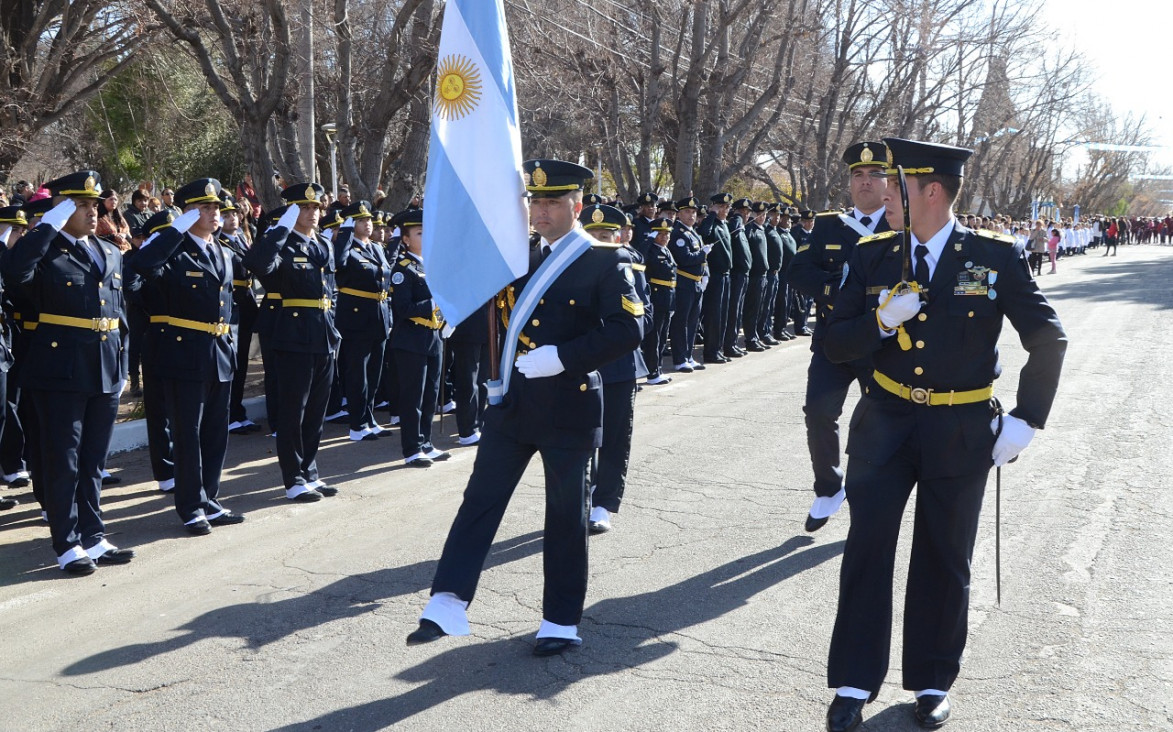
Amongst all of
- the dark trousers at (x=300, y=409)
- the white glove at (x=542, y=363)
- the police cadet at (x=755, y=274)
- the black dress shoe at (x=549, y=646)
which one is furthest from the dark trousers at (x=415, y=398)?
the police cadet at (x=755, y=274)

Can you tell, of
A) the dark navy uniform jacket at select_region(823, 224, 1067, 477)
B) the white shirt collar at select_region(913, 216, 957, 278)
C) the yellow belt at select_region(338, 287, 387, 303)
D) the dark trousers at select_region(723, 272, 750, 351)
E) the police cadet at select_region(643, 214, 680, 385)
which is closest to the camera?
the dark navy uniform jacket at select_region(823, 224, 1067, 477)

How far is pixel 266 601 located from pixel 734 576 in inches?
93.1

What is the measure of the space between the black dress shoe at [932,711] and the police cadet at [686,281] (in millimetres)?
9571

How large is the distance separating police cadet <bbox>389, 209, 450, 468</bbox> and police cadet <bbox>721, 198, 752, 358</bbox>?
24.5 ft

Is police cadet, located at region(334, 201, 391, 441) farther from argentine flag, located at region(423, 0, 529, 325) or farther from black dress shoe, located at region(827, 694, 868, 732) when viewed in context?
black dress shoe, located at region(827, 694, 868, 732)

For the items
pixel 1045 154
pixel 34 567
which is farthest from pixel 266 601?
pixel 1045 154

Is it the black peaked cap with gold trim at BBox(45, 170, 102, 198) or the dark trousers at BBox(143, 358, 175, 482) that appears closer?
the black peaked cap with gold trim at BBox(45, 170, 102, 198)

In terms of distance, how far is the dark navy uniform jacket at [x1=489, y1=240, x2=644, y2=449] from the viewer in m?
4.63

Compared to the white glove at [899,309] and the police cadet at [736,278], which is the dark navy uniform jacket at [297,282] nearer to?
the white glove at [899,309]

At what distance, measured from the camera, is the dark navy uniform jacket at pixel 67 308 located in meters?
5.96

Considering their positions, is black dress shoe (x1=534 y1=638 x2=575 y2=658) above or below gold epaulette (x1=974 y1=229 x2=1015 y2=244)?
below

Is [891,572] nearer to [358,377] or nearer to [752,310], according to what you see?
[358,377]

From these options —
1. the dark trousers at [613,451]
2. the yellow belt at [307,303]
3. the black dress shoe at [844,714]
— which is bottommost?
the black dress shoe at [844,714]

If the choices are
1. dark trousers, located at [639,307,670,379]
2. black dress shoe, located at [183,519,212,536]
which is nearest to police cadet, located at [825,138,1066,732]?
black dress shoe, located at [183,519,212,536]
